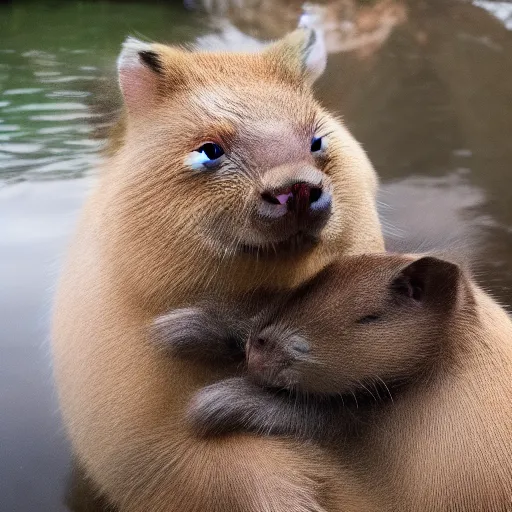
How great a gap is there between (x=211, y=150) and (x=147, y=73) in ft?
0.44

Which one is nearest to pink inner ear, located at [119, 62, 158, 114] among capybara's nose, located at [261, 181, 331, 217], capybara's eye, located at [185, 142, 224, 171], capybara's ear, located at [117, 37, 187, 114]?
capybara's ear, located at [117, 37, 187, 114]

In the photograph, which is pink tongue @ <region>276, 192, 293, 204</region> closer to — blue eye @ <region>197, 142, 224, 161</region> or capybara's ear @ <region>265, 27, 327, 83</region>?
blue eye @ <region>197, 142, 224, 161</region>

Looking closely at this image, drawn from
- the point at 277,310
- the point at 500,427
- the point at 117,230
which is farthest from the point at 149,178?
the point at 500,427

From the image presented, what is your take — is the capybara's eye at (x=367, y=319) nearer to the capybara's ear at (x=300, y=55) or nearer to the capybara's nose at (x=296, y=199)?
the capybara's nose at (x=296, y=199)

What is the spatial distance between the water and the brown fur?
12cm

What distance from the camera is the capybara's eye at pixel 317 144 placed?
2.12 feet

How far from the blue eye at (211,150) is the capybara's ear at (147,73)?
10 cm

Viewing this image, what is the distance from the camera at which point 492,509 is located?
58 cm

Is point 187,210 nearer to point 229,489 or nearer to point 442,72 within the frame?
point 229,489

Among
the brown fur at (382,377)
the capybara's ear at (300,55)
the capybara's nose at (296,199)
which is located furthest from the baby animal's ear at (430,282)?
the capybara's ear at (300,55)

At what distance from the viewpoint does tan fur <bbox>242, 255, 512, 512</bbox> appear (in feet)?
1.94

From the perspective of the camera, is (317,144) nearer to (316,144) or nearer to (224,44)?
(316,144)

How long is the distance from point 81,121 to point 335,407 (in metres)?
0.69

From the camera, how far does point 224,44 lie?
4.89 ft
